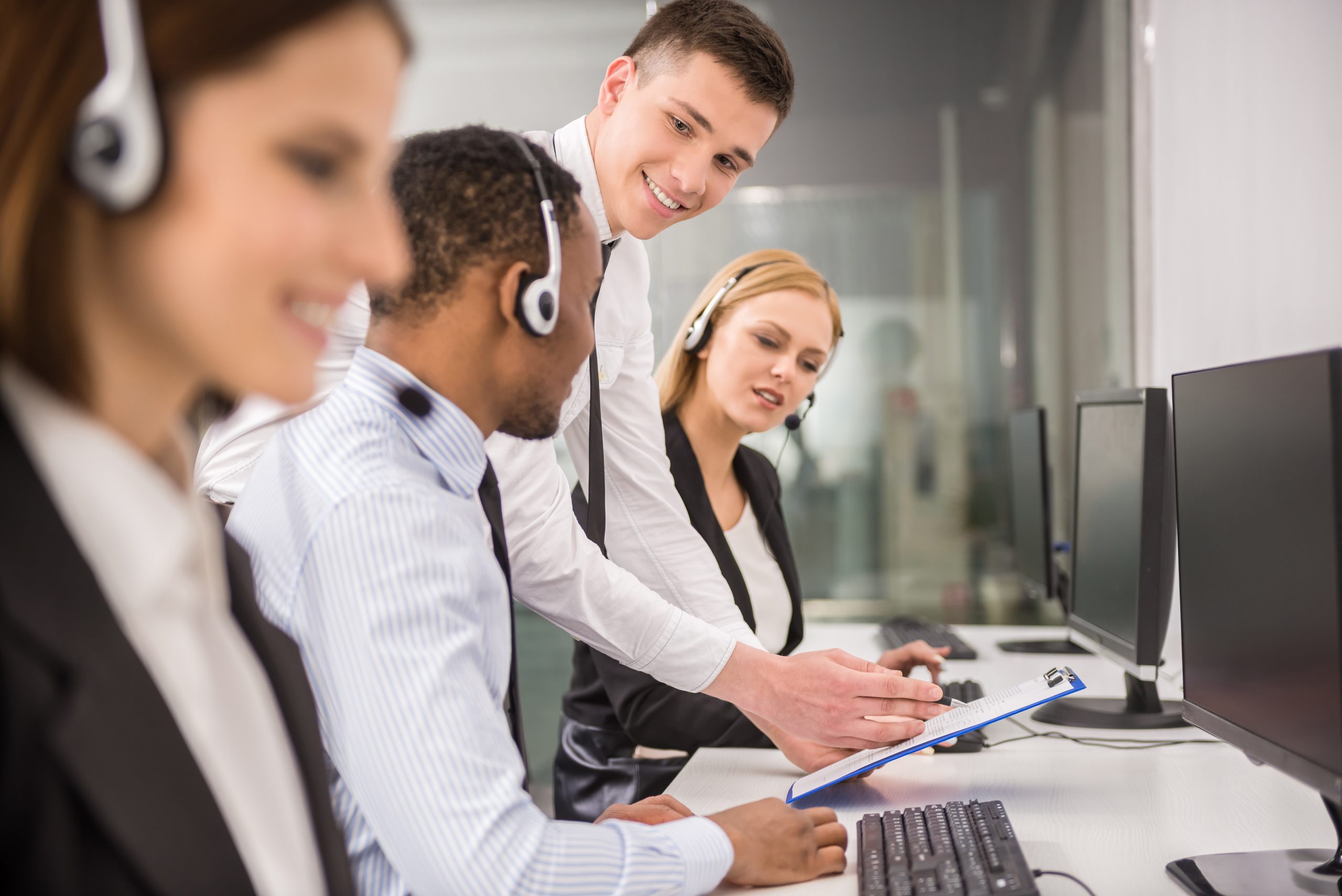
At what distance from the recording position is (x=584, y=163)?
177 centimetres

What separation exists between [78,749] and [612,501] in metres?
1.42

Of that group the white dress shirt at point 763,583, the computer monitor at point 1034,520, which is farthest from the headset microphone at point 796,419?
the computer monitor at point 1034,520

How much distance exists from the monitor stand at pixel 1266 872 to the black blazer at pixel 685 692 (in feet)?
2.47

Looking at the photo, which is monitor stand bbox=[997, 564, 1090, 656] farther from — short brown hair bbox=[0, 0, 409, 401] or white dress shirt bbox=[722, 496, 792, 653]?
short brown hair bbox=[0, 0, 409, 401]

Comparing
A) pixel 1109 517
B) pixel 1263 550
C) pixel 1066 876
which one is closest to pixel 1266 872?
pixel 1066 876

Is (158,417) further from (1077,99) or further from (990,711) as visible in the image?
(1077,99)

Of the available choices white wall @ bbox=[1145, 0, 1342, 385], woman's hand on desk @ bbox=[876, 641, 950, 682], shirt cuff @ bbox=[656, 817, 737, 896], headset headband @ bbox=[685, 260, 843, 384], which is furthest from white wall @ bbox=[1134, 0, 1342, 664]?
shirt cuff @ bbox=[656, 817, 737, 896]

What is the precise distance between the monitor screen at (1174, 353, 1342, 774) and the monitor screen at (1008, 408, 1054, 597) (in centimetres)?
118

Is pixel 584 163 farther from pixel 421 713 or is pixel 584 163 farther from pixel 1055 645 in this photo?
pixel 1055 645

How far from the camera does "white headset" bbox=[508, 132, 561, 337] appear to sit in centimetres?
91

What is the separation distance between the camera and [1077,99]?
3768 millimetres

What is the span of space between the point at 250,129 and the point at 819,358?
6.69 ft

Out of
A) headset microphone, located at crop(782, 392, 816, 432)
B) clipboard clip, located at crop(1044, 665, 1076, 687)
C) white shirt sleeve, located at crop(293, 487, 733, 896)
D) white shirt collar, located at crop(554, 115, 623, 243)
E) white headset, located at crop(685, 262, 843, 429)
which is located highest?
white shirt collar, located at crop(554, 115, 623, 243)

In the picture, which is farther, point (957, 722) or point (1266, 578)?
point (957, 722)
